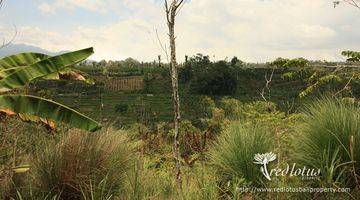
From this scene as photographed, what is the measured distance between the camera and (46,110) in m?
5.36

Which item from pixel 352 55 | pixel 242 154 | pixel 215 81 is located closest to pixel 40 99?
pixel 242 154

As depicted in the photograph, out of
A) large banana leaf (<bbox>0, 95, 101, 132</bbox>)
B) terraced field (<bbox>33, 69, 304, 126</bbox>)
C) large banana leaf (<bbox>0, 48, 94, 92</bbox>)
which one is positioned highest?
large banana leaf (<bbox>0, 48, 94, 92</bbox>)

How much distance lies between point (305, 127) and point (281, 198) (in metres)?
1.20

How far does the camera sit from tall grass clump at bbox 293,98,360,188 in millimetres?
4766

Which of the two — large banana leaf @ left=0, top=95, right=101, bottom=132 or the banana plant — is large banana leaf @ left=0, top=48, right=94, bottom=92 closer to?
the banana plant

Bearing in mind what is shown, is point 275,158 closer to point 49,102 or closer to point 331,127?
point 331,127

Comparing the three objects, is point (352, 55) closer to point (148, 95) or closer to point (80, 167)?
point (80, 167)

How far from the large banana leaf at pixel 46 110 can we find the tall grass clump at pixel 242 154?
1.74m

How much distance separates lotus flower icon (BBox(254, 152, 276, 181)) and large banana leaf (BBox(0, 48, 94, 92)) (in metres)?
2.69

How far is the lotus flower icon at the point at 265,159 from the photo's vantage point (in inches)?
206

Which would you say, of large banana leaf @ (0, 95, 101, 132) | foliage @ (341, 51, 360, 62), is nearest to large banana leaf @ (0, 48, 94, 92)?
large banana leaf @ (0, 95, 101, 132)

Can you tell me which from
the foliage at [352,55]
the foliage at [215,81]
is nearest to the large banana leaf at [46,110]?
the foliage at [352,55]

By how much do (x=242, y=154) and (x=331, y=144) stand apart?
112 cm

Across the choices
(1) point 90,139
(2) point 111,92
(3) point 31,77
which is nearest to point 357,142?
(1) point 90,139
